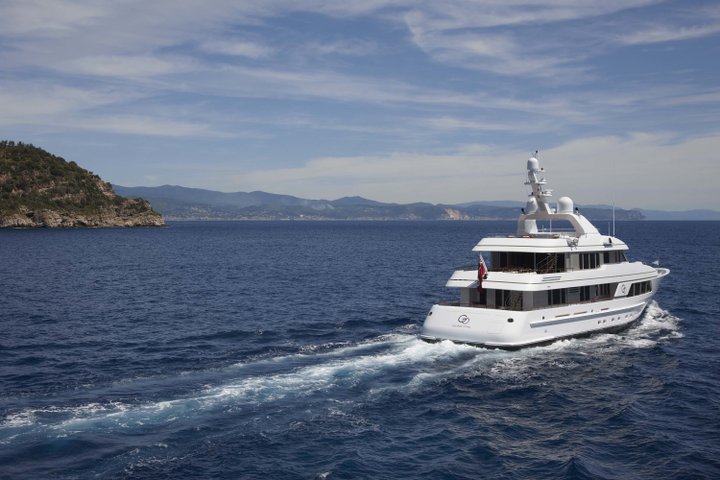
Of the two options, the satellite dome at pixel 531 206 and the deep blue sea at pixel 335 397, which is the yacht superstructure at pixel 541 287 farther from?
the deep blue sea at pixel 335 397

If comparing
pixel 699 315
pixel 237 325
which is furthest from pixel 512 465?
pixel 699 315

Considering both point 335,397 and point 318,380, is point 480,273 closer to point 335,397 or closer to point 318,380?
point 318,380

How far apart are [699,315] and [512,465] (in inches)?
1292

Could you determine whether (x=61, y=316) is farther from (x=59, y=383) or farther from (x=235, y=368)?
(x=235, y=368)

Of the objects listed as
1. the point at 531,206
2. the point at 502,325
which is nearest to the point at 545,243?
the point at 531,206

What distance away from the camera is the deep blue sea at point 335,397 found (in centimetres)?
1945

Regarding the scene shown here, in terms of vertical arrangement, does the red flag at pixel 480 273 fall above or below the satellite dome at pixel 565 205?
below

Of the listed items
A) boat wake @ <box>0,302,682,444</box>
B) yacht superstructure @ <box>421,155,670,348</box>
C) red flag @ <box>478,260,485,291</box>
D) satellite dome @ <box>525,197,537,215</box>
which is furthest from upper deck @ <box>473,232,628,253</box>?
boat wake @ <box>0,302,682,444</box>

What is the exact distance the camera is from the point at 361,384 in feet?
87.1

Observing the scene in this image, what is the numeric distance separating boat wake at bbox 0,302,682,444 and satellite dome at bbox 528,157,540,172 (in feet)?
37.1

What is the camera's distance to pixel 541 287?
34094mm

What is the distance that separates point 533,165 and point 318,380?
21.3 meters

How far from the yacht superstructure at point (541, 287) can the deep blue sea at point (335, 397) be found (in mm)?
1071

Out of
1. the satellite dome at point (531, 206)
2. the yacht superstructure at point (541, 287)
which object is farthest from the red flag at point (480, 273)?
the satellite dome at point (531, 206)
